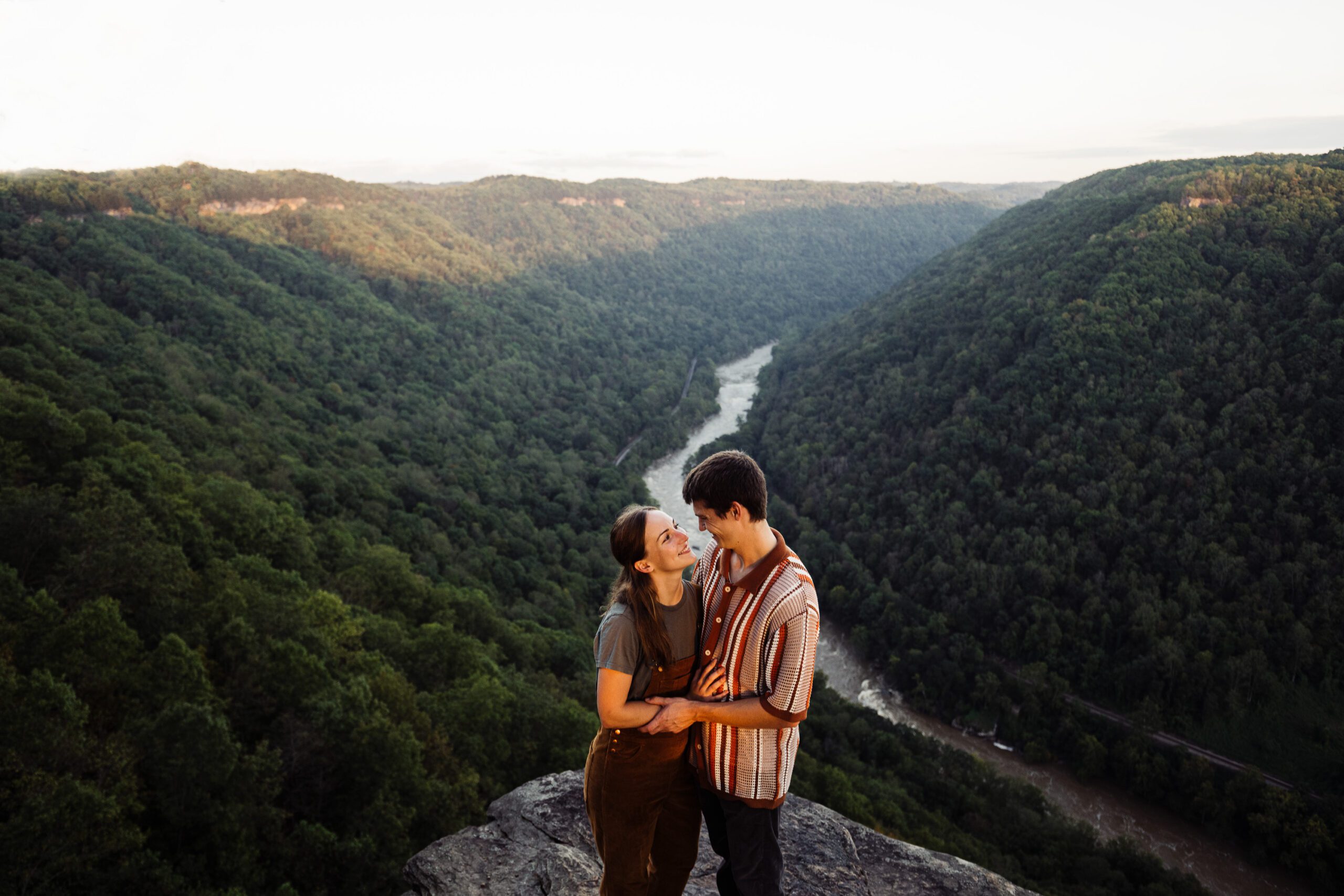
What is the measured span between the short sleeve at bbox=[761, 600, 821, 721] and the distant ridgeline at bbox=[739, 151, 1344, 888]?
133ft

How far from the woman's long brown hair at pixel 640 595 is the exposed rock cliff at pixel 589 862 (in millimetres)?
3821

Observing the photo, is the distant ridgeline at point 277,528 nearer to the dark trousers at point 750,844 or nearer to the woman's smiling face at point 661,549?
the dark trousers at point 750,844

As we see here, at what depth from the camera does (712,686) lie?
4707mm

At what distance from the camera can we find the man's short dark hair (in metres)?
4.57

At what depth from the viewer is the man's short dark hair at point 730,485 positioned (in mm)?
4566

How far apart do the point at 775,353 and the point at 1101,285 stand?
60443 millimetres

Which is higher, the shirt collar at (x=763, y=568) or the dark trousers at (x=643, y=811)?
the shirt collar at (x=763, y=568)

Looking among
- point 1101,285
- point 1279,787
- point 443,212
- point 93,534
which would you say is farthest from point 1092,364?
point 443,212

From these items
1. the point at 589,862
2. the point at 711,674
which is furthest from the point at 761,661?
the point at 589,862

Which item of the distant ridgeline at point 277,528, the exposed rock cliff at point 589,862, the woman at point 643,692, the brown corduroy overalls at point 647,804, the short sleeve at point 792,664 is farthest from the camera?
the distant ridgeline at point 277,528

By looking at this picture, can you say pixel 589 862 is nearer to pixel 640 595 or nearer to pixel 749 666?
pixel 749 666

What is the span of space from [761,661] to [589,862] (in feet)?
14.7

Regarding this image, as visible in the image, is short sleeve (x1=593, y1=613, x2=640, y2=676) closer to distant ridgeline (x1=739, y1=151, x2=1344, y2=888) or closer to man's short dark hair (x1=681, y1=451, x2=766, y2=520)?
man's short dark hair (x1=681, y1=451, x2=766, y2=520)

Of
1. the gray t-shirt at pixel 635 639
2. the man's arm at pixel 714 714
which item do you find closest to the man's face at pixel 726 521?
the gray t-shirt at pixel 635 639
